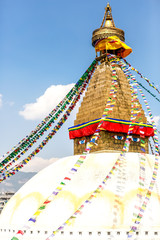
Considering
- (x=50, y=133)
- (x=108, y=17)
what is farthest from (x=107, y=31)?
(x=50, y=133)

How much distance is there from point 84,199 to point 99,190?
0.48 metres

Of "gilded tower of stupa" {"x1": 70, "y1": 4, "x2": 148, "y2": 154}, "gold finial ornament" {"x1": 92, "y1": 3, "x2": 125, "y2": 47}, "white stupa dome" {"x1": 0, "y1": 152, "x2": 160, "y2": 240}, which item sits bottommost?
"white stupa dome" {"x1": 0, "y1": 152, "x2": 160, "y2": 240}

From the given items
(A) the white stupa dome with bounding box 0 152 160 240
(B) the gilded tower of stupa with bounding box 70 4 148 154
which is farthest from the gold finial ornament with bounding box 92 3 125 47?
(A) the white stupa dome with bounding box 0 152 160 240

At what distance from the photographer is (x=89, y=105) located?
41.9 feet

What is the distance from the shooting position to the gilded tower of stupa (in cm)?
1161

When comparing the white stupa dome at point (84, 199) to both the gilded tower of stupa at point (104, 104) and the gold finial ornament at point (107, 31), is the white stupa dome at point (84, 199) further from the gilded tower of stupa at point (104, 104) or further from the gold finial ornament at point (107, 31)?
the gold finial ornament at point (107, 31)

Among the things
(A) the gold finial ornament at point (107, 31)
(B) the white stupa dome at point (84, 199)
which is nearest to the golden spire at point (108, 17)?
(A) the gold finial ornament at point (107, 31)

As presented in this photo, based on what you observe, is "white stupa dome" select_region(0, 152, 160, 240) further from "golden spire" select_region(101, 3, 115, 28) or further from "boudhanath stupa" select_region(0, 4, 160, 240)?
"golden spire" select_region(101, 3, 115, 28)

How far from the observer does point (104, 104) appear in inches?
475

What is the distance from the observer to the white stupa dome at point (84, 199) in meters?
8.03

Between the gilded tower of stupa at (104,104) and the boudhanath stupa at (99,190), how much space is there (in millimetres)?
39

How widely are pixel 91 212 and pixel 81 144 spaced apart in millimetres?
4592

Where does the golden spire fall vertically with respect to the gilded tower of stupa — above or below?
above

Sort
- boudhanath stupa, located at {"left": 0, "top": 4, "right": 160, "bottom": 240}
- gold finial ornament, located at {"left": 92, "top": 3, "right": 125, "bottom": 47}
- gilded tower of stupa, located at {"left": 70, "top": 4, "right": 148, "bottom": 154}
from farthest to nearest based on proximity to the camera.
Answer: gold finial ornament, located at {"left": 92, "top": 3, "right": 125, "bottom": 47} → gilded tower of stupa, located at {"left": 70, "top": 4, "right": 148, "bottom": 154} → boudhanath stupa, located at {"left": 0, "top": 4, "right": 160, "bottom": 240}
